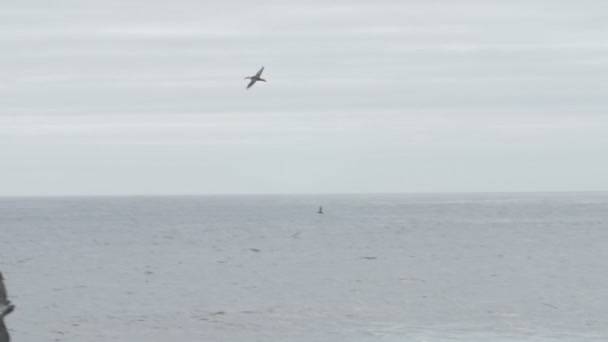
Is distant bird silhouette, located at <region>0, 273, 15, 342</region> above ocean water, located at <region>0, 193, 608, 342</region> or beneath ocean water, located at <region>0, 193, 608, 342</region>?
above

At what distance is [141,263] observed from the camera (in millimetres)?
93250

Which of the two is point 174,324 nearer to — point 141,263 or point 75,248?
point 141,263

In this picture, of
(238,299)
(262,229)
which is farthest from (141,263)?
(262,229)

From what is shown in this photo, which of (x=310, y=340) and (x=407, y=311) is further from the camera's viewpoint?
(x=407, y=311)

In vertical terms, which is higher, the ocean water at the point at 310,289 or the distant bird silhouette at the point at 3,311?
the distant bird silhouette at the point at 3,311

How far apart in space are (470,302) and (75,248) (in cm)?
6915

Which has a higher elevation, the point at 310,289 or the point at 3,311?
the point at 3,311

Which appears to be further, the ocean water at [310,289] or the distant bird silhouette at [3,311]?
the ocean water at [310,289]

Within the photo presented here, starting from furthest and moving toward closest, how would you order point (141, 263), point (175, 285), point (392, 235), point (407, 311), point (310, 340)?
point (392, 235) < point (141, 263) < point (175, 285) < point (407, 311) < point (310, 340)

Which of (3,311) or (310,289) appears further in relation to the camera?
(310,289)

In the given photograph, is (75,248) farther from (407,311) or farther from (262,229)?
(407,311)

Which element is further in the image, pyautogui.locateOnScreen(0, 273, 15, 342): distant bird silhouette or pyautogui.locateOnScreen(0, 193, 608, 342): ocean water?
pyautogui.locateOnScreen(0, 193, 608, 342): ocean water

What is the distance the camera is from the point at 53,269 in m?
85.2

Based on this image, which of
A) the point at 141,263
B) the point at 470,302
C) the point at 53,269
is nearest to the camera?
the point at 470,302
